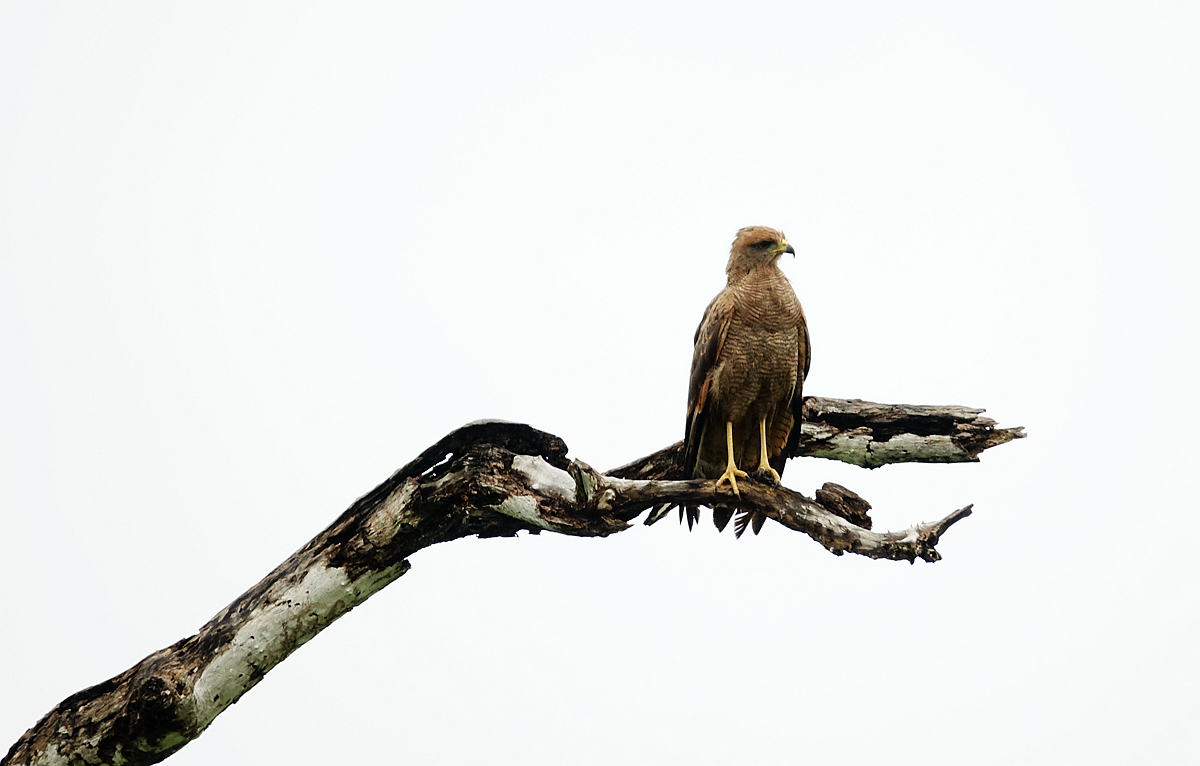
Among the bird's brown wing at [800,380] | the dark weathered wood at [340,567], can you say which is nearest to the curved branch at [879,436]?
the bird's brown wing at [800,380]

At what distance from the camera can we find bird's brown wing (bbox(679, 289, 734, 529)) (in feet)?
20.4

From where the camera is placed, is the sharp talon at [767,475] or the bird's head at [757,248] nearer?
the sharp talon at [767,475]

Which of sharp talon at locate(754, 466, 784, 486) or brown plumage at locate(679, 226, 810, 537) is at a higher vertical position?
brown plumage at locate(679, 226, 810, 537)

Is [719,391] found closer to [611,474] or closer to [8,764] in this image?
[611,474]

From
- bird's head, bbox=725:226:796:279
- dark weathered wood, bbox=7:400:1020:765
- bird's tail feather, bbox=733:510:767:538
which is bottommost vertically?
bird's tail feather, bbox=733:510:767:538

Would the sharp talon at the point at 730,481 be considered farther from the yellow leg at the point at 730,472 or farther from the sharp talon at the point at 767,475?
the sharp talon at the point at 767,475

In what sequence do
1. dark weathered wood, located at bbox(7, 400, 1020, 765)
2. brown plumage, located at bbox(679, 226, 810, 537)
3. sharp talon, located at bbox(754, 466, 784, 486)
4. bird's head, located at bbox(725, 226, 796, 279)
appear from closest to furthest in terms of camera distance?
dark weathered wood, located at bbox(7, 400, 1020, 765) → sharp talon, located at bbox(754, 466, 784, 486) → brown plumage, located at bbox(679, 226, 810, 537) → bird's head, located at bbox(725, 226, 796, 279)

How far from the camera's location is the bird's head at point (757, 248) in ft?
20.6

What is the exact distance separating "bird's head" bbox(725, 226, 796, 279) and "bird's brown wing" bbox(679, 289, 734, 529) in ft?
0.66

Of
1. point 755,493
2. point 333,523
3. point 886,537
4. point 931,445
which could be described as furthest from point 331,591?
point 931,445

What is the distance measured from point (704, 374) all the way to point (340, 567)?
2.38 m

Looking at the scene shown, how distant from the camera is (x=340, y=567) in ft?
18.4

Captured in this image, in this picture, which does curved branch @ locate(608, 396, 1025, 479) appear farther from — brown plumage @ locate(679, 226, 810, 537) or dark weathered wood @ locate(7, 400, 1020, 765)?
dark weathered wood @ locate(7, 400, 1020, 765)

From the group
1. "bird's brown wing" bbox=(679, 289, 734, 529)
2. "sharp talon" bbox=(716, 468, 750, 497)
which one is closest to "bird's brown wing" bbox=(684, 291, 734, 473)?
"bird's brown wing" bbox=(679, 289, 734, 529)
